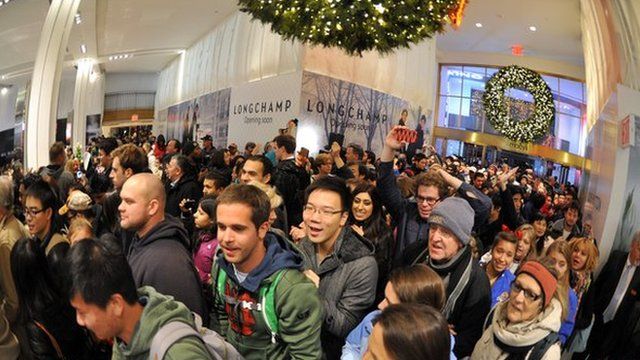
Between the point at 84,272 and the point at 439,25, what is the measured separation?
3.13 meters

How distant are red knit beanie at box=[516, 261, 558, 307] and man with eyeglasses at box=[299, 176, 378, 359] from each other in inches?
30.5

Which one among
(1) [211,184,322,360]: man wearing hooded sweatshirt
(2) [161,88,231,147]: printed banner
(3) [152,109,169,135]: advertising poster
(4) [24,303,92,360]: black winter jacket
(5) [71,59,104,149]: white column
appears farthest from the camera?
(3) [152,109,169,135]: advertising poster

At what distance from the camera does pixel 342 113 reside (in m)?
9.91

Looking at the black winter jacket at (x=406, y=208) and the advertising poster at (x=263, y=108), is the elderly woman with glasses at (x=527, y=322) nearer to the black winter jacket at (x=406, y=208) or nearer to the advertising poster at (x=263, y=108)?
the black winter jacket at (x=406, y=208)

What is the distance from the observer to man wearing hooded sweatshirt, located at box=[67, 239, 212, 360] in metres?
1.40

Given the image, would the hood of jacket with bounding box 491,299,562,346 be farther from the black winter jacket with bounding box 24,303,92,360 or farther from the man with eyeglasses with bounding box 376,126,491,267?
the black winter jacket with bounding box 24,303,92,360

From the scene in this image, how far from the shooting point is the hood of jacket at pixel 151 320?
1382 mm

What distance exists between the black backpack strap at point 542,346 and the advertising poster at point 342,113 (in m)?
7.19

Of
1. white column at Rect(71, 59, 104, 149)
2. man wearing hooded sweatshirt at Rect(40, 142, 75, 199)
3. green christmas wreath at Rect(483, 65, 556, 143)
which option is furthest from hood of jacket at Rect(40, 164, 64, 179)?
green christmas wreath at Rect(483, 65, 556, 143)

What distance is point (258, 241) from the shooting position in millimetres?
1945

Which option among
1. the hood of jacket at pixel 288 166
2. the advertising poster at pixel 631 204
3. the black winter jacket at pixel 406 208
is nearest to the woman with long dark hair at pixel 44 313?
the black winter jacket at pixel 406 208

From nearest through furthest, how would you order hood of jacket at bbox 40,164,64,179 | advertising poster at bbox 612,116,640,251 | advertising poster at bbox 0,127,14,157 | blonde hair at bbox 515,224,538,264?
Result: advertising poster at bbox 612,116,640,251 < blonde hair at bbox 515,224,538,264 < hood of jacket at bbox 40,164,64,179 < advertising poster at bbox 0,127,14,157

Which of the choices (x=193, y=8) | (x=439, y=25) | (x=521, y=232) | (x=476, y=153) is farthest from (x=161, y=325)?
(x=476, y=153)

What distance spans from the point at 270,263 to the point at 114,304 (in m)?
0.61
